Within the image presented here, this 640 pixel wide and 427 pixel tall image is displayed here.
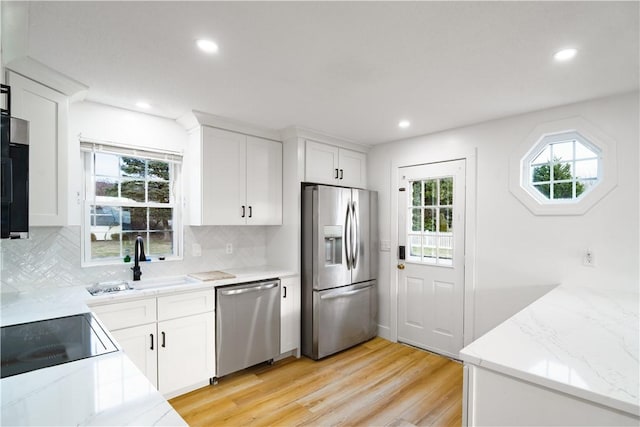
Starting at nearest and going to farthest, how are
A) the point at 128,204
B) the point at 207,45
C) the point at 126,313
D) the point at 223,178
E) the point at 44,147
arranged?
the point at 207,45
the point at 44,147
the point at 126,313
the point at 128,204
the point at 223,178

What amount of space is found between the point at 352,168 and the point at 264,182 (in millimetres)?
1123

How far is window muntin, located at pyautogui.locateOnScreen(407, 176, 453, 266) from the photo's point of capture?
11.1ft

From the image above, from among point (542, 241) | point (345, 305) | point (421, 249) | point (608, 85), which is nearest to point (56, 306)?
point (345, 305)

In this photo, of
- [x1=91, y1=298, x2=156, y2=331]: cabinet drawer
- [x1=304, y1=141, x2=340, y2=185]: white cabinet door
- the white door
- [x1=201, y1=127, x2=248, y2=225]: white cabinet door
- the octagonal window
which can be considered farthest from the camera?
[x1=304, y1=141, x2=340, y2=185]: white cabinet door

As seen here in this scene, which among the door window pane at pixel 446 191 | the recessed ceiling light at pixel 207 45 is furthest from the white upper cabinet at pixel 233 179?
the door window pane at pixel 446 191

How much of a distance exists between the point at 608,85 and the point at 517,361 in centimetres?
219

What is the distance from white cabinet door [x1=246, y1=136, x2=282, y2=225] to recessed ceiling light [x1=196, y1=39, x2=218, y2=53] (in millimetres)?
1509

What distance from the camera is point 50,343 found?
1.42 metres

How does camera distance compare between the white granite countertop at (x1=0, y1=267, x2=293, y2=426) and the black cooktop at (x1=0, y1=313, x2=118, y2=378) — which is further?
the black cooktop at (x1=0, y1=313, x2=118, y2=378)

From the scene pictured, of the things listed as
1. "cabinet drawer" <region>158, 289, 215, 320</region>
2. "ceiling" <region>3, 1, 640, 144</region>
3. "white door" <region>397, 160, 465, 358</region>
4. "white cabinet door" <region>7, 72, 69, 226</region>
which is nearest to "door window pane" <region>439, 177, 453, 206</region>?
"white door" <region>397, 160, 465, 358</region>

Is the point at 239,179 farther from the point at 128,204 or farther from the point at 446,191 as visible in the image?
the point at 446,191

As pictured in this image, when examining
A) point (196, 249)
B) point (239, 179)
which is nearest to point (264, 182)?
point (239, 179)

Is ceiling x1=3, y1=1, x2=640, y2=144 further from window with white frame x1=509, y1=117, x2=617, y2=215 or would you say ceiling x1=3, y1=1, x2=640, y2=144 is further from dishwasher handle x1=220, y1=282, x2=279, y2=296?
dishwasher handle x1=220, y1=282, x2=279, y2=296

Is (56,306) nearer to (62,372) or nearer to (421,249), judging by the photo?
(62,372)
